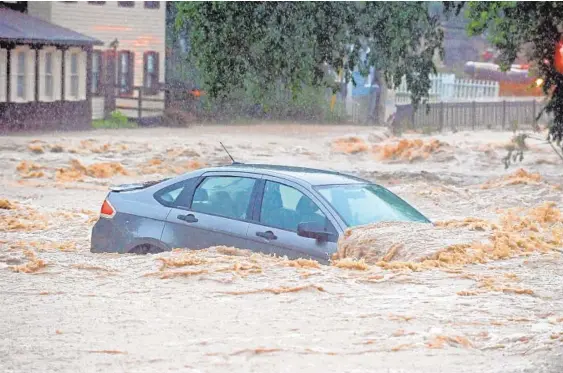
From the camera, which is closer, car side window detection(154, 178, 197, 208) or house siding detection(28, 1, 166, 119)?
car side window detection(154, 178, 197, 208)

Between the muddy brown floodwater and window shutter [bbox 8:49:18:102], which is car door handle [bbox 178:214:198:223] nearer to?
the muddy brown floodwater

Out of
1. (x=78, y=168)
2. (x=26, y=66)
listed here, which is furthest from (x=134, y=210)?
(x=26, y=66)

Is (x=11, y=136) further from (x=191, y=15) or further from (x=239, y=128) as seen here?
(x=191, y=15)

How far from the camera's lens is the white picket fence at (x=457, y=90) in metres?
53.6

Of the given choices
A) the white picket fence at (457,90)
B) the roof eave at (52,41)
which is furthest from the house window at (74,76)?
the white picket fence at (457,90)

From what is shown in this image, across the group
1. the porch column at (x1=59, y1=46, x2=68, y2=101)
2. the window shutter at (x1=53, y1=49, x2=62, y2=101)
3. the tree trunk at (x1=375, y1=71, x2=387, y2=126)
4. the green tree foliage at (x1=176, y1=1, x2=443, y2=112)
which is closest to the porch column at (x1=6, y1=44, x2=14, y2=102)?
the window shutter at (x1=53, y1=49, x2=62, y2=101)

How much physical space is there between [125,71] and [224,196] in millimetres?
34890

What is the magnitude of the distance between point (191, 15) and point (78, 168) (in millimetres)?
7889

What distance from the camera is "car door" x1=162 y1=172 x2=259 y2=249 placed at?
1166 cm

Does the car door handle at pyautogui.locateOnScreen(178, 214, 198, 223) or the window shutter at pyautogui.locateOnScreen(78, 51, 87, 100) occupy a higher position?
the window shutter at pyautogui.locateOnScreen(78, 51, 87, 100)

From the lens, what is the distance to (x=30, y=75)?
39750 millimetres

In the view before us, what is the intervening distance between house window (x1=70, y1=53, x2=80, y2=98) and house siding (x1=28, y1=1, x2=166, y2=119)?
1661mm

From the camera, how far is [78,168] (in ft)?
98.3

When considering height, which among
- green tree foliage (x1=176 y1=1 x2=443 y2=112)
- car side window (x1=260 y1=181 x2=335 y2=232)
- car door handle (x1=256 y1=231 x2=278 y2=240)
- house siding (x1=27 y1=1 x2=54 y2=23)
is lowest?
car door handle (x1=256 y1=231 x2=278 y2=240)
